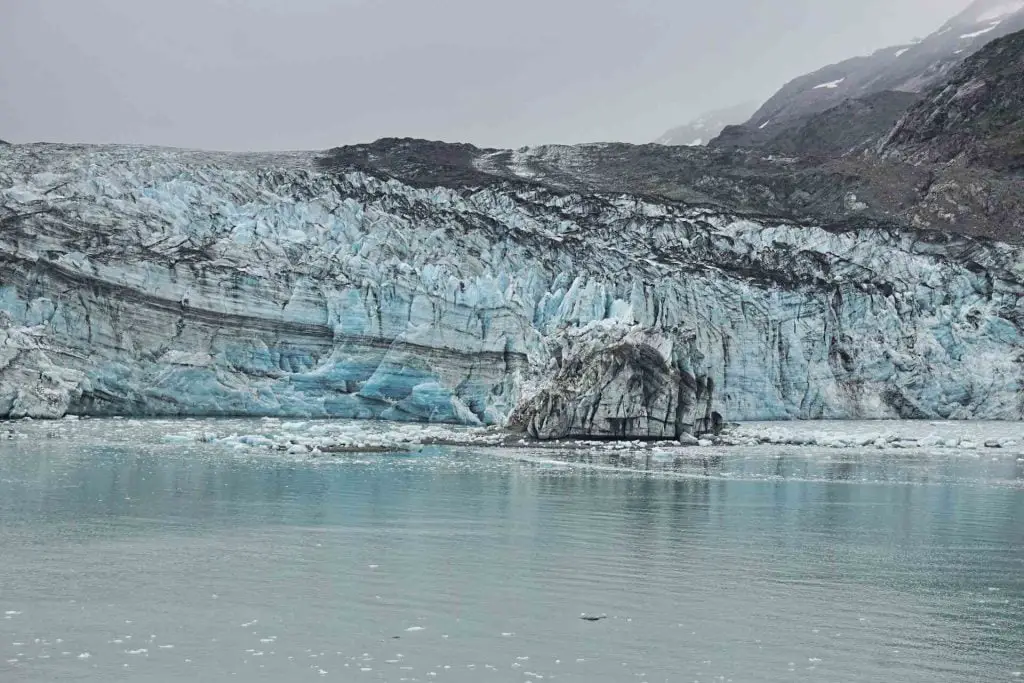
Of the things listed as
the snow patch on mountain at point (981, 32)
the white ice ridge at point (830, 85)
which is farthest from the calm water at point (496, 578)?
the white ice ridge at point (830, 85)

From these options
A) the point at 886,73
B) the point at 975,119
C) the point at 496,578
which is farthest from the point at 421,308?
the point at 886,73

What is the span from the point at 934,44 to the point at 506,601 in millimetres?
102399

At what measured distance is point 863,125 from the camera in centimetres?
6391

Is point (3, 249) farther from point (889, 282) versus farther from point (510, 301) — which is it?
point (889, 282)

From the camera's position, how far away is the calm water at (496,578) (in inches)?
217

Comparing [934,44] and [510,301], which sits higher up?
[934,44]

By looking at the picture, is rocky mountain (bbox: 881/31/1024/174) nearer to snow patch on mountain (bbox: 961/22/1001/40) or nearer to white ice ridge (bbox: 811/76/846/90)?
snow patch on mountain (bbox: 961/22/1001/40)

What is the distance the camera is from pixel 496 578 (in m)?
7.49

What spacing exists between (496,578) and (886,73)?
94.4 metres

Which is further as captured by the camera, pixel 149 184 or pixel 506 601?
pixel 149 184

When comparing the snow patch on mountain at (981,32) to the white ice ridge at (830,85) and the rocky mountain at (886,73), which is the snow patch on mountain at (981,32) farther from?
the white ice ridge at (830,85)

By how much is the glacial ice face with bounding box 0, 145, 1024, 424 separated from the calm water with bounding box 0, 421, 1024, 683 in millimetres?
9766

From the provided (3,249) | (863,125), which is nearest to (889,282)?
(3,249)

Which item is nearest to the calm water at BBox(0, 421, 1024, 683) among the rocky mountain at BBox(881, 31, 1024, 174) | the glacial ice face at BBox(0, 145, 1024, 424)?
the glacial ice face at BBox(0, 145, 1024, 424)
